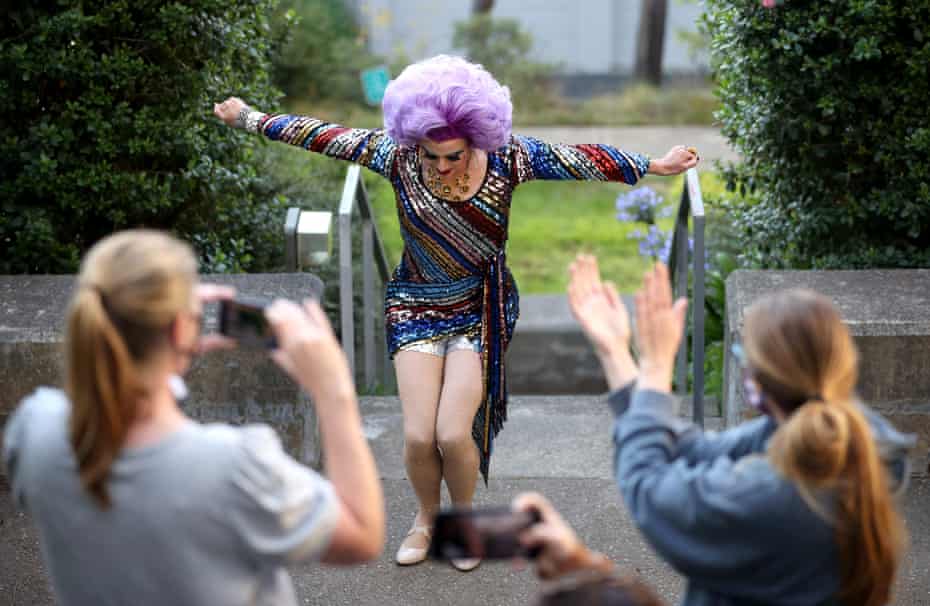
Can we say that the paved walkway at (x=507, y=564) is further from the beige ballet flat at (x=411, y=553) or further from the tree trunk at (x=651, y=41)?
the tree trunk at (x=651, y=41)

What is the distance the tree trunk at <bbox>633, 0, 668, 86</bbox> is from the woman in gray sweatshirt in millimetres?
14989

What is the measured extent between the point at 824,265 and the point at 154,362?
12.5 feet

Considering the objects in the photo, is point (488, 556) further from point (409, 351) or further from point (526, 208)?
point (526, 208)

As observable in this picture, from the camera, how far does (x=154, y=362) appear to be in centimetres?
189

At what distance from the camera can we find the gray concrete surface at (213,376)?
4.24 meters

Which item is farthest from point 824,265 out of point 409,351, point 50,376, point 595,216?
point 595,216

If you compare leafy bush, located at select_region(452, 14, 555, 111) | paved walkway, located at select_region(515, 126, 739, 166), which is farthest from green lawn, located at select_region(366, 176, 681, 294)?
leafy bush, located at select_region(452, 14, 555, 111)

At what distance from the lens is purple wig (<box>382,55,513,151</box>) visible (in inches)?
147

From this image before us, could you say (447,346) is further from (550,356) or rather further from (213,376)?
(550,356)

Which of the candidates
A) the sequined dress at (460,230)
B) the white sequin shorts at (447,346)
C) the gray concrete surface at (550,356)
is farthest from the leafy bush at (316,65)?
the white sequin shorts at (447,346)

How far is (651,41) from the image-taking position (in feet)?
54.4

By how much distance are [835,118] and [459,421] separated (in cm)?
217

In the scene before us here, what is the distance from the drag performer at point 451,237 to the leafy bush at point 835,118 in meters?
1.13

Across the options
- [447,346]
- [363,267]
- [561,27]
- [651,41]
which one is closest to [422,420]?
[447,346]
